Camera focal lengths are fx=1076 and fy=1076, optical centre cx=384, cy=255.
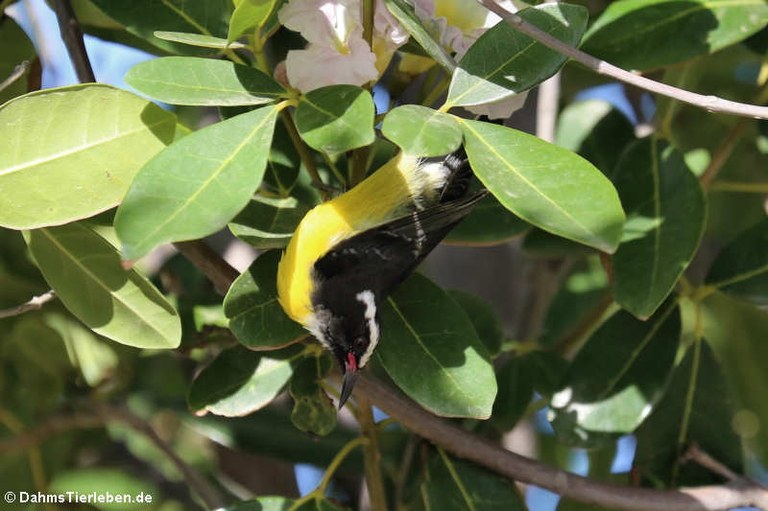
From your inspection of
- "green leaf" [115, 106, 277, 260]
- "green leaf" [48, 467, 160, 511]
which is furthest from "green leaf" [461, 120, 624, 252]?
"green leaf" [48, 467, 160, 511]

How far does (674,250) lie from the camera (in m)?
1.34

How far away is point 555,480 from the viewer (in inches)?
55.1

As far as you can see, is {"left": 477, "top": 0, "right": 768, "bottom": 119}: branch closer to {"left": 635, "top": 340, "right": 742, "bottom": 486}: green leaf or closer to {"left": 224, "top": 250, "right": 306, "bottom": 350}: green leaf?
{"left": 224, "top": 250, "right": 306, "bottom": 350}: green leaf

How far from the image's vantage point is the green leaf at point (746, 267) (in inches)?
56.7

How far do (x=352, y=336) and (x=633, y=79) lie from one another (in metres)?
0.53

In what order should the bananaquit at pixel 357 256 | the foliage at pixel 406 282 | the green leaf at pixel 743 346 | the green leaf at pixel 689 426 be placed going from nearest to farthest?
the foliage at pixel 406 282 → the bananaquit at pixel 357 256 → the green leaf at pixel 689 426 → the green leaf at pixel 743 346

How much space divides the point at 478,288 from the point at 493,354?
0.70 m

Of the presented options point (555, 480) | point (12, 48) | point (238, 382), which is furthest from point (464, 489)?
point (12, 48)

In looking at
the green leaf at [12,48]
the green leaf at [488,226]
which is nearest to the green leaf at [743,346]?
the green leaf at [488,226]

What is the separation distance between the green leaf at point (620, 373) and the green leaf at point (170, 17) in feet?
2.14

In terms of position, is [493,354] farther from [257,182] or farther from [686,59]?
[257,182]

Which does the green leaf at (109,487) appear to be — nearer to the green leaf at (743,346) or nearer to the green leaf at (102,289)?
the green leaf at (102,289)

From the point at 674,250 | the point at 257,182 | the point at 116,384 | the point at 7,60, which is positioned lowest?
the point at 116,384

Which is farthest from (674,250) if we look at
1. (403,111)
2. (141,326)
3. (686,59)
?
(141,326)
